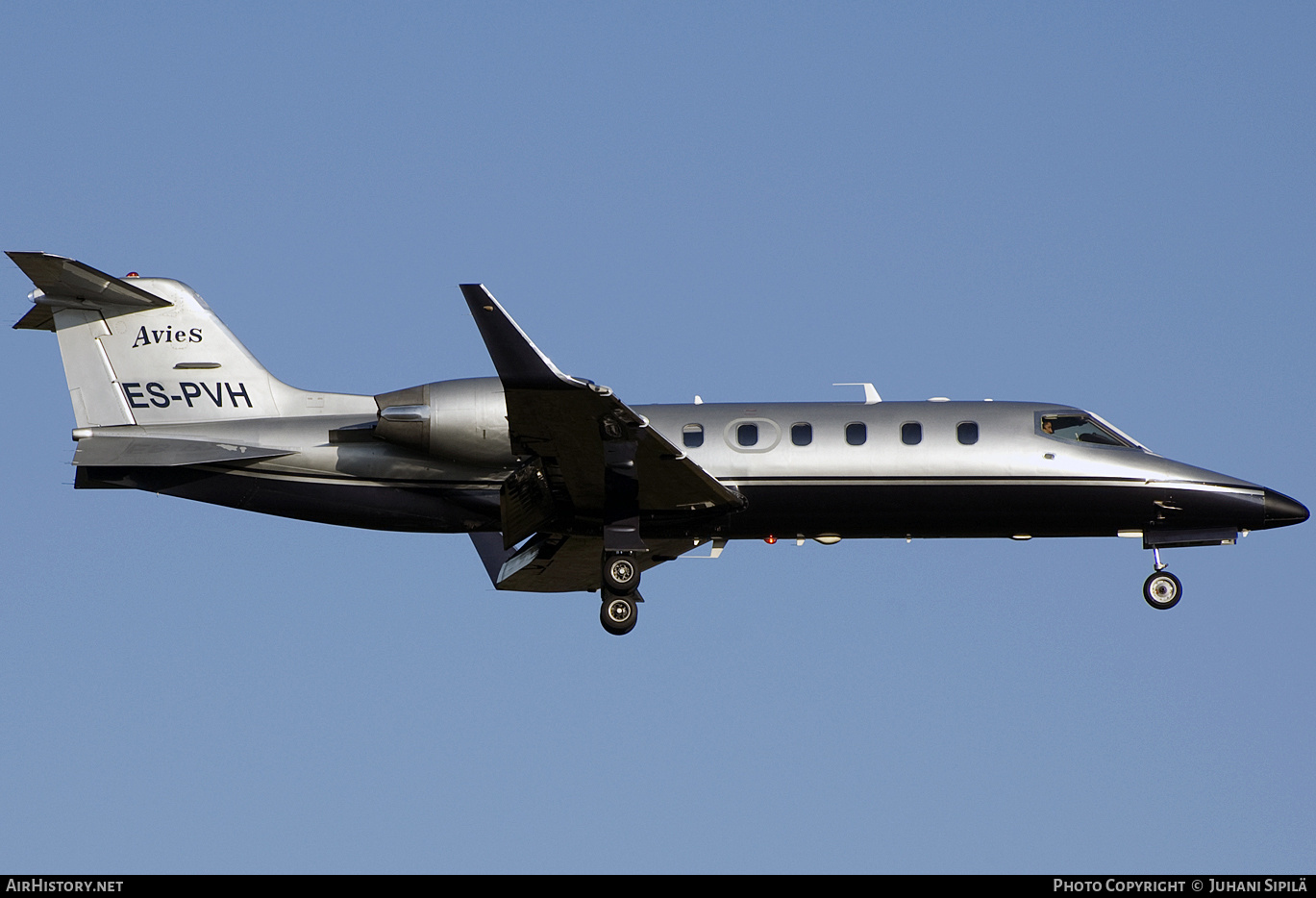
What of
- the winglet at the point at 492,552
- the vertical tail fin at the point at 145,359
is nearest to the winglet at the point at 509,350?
the vertical tail fin at the point at 145,359

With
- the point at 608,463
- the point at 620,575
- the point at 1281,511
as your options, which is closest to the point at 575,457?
the point at 608,463

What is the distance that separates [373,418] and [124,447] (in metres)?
3.18

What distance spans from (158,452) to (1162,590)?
1336 cm

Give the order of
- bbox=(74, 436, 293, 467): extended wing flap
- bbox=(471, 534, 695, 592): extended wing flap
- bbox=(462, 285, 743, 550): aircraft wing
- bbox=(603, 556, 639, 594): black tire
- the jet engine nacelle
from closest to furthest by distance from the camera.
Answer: bbox=(462, 285, 743, 550): aircraft wing < the jet engine nacelle < bbox=(603, 556, 639, 594): black tire < bbox=(74, 436, 293, 467): extended wing flap < bbox=(471, 534, 695, 592): extended wing flap

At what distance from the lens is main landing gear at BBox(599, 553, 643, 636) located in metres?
21.7

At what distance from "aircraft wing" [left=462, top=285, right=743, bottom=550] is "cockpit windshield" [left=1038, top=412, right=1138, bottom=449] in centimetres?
436

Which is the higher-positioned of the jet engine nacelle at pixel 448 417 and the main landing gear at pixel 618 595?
the jet engine nacelle at pixel 448 417

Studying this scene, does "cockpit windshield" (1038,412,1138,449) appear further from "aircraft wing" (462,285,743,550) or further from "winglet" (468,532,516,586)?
"winglet" (468,532,516,586)

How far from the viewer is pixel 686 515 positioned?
869 inches

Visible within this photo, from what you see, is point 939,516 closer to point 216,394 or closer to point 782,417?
point 782,417

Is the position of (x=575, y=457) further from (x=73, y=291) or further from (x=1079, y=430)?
(x=73, y=291)

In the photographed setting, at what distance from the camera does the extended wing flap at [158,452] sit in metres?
21.8

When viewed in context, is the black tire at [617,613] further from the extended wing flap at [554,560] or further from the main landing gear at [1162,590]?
the main landing gear at [1162,590]

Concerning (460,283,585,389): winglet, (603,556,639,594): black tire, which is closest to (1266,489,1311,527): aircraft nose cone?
(603,556,639,594): black tire
